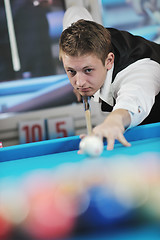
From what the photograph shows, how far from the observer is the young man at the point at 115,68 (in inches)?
45.4

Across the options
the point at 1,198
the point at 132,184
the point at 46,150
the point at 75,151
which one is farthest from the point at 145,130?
the point at 1,198

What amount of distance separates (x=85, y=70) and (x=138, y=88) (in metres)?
0.26

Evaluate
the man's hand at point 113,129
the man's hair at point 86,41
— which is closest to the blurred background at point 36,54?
the man's hair at point 86,41

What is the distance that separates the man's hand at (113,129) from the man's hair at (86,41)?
370mm

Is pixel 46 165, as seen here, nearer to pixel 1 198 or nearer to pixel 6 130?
pixel 1 198

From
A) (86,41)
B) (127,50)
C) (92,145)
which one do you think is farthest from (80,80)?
(92,145)

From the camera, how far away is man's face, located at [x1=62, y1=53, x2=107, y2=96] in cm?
125

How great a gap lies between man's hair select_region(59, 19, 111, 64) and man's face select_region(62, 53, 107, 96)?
0.08 feet

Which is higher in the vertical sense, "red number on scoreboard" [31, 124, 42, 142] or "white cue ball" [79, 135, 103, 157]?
"red number on scoreboard" [31, 124, 42, 142]

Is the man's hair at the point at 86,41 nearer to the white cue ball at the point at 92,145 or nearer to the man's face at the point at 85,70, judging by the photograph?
the man's face at the point at 85,70

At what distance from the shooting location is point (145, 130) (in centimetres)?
121

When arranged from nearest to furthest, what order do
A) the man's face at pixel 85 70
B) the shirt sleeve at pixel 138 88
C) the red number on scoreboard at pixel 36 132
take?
the shirt sleeve at pixel 138 88 → the man's face at pixel 85 70 → the red number on scoreboard at pixel 36 132

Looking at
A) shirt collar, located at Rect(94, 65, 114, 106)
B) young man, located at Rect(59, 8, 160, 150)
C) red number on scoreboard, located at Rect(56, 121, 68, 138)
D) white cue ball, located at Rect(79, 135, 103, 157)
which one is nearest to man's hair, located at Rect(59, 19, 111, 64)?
young man, located at Rect(59, 8, 160, 150)

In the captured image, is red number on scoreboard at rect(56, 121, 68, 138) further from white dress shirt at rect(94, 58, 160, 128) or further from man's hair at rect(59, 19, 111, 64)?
man's hair at rect(59, 19, 111, 64)
